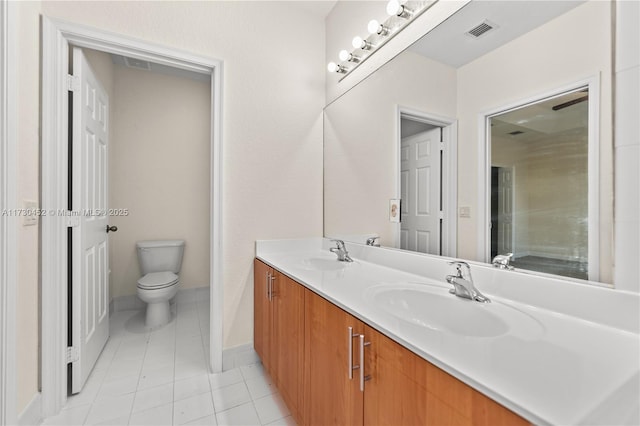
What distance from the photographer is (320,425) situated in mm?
945

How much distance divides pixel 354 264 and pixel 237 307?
834 mm

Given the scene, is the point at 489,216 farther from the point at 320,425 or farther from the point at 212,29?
the point at 212,29

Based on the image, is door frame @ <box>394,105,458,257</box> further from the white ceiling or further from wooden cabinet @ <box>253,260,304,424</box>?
wooden cabinet @ <box>253,260,304,424</box>

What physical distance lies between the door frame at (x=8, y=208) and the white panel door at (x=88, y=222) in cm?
35

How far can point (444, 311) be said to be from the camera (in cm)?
90

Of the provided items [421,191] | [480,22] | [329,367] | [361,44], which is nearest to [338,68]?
[361,44]

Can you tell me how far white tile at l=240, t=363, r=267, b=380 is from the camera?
1.66 meters

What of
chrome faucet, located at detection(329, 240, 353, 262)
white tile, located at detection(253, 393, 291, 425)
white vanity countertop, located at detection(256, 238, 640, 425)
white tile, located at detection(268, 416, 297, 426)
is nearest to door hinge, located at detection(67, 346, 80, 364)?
Result: white tile, located at detection(253, 393, 291, 425)

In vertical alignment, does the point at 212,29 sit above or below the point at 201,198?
above

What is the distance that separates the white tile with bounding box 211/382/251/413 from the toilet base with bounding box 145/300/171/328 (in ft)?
3.72

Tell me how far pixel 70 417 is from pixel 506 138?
225 centimetres

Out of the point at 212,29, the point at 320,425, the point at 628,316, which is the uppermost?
the point at 212,29

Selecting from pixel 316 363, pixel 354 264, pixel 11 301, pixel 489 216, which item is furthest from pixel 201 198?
pixel 489 216

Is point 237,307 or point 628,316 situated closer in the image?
point 628,316
